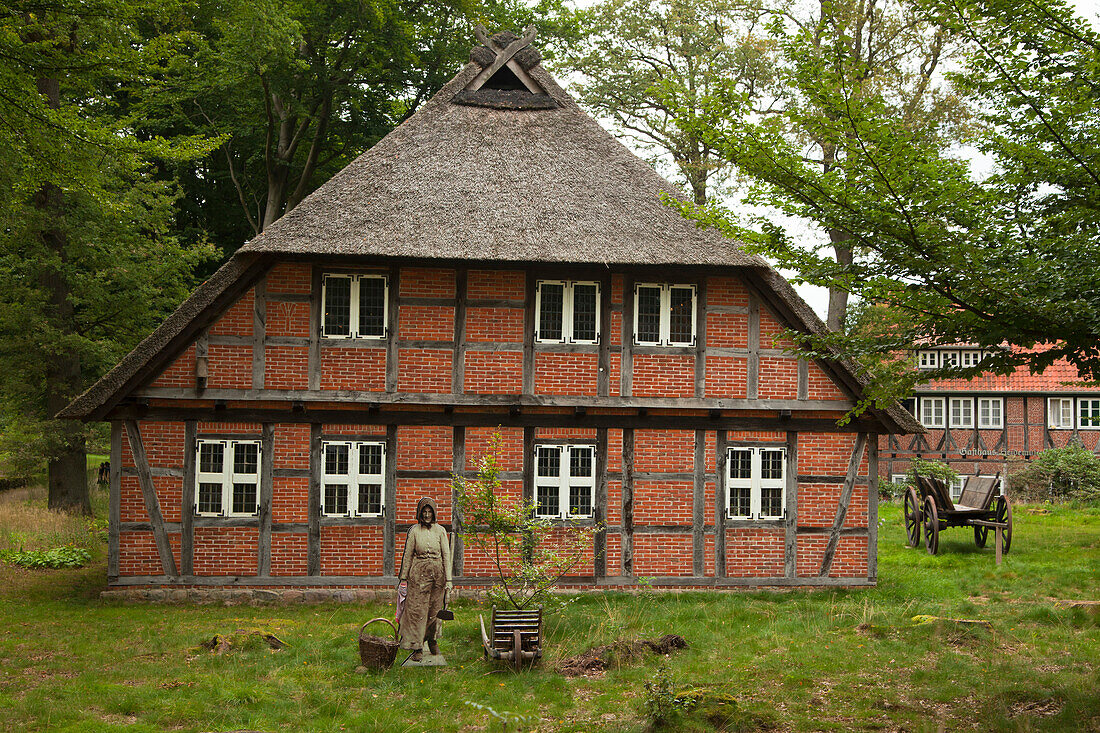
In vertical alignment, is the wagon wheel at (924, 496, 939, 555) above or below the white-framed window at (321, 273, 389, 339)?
below

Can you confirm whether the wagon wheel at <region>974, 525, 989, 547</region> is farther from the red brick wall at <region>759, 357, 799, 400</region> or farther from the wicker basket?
the wicker basket

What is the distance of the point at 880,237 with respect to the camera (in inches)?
318

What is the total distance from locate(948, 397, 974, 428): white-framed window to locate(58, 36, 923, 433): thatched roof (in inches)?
699

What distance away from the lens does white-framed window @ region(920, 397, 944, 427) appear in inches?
1166

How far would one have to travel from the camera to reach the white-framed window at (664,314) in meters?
13.9

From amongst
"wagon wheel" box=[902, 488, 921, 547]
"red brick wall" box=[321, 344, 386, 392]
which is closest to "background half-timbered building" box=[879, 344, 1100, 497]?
"wagon wheel" box=[902, 488, 921, 547]

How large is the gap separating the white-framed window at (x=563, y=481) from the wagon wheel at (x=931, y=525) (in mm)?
6683

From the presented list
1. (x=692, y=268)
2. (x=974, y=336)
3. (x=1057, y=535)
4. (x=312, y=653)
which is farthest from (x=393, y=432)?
(x=1057, y=535)

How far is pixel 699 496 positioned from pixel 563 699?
19.5 ft

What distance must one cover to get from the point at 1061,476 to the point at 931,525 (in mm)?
11923

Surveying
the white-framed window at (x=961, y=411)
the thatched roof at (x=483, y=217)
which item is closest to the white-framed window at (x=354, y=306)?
Result: the thatched roof at (x=483, y=217)

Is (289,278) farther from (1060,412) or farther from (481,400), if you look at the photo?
(1060,412)

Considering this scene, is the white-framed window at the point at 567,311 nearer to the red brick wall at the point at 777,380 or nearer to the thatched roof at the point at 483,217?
the thatched roof at the point at 483,217

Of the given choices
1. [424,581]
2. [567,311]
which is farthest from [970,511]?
[424,581]
